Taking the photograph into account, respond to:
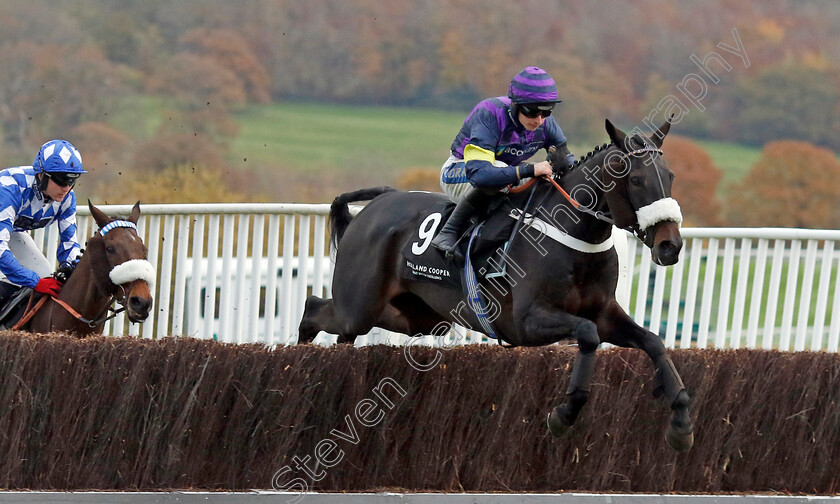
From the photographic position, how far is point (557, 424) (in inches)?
194

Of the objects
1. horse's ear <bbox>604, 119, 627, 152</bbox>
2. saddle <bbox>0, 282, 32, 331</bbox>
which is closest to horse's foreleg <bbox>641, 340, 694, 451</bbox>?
horse's ear <bbox>604, 119, 627, 152</bbox>

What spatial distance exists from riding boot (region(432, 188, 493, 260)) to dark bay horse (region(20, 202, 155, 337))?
1602 mm

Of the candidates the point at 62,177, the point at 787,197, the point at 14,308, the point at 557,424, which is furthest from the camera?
the point at 787,197

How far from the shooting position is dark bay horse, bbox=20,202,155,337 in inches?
235

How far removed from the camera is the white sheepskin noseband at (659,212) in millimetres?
4660

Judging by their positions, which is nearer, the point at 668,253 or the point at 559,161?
the point at 668,253

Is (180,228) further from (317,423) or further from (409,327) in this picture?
(317,423)

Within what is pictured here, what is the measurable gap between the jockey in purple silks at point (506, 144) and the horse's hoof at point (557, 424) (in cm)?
111

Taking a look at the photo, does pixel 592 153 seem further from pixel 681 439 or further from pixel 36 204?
pixel 36 204

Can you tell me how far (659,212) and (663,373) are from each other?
2.48 ft

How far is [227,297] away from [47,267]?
141cm

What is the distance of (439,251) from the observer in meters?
5.93

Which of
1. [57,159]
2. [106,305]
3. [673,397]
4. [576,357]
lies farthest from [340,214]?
[673,397]

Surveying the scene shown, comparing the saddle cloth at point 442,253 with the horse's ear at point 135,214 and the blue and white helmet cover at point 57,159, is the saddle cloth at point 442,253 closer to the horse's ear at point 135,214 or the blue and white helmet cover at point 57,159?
the horse's ear at point 135,214
